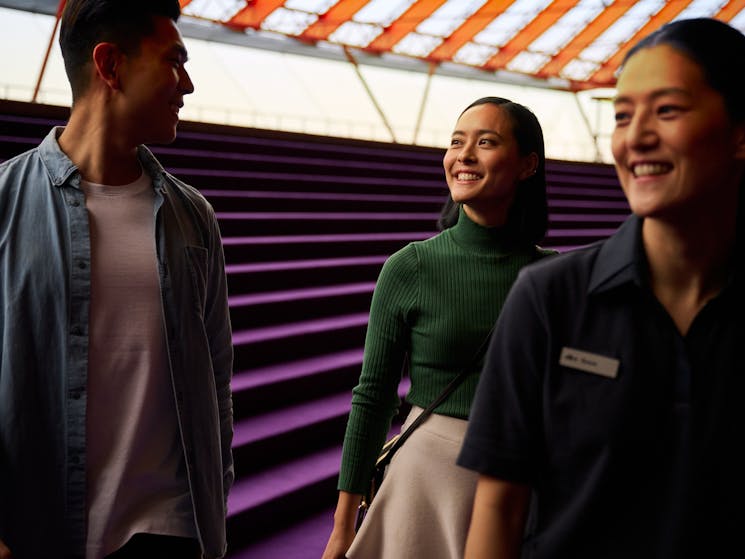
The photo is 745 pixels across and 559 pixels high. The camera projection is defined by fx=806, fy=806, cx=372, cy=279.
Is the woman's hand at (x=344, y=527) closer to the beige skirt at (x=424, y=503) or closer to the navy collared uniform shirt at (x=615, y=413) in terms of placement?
the beige skirt at (x=424, y=503)

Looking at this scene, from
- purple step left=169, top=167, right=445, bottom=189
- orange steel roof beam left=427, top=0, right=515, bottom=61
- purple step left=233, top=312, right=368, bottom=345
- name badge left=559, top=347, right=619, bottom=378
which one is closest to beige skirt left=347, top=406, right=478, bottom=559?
name badge left=559, top=347, right=619, bottom=378

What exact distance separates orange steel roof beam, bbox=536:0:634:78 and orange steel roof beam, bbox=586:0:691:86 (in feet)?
2.35

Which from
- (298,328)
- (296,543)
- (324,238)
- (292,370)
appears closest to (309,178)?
(324,238)

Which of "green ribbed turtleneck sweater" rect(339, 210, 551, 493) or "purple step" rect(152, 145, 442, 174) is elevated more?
"purple step" rect(152, 145, 442, 174)

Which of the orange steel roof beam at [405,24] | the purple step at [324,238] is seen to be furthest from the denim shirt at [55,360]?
the orange steel roof beam at [405,24]

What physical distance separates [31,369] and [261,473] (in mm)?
2363

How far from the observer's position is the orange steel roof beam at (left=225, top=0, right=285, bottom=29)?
1428 centimetres

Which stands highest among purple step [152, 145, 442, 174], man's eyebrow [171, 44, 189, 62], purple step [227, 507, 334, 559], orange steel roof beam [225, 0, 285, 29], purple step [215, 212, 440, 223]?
orange steel roof beam [225, 0, 285, 29]

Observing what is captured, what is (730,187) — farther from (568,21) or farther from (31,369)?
(568,21)

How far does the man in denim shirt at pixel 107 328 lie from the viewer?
4.84 ft

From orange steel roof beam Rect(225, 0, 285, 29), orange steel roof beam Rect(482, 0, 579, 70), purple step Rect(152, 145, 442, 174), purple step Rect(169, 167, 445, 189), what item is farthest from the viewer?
orange steel roof beam Rect(482, 0, 579, 70)

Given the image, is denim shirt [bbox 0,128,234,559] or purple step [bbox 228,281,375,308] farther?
purple step [bbox 228,281,375,308]

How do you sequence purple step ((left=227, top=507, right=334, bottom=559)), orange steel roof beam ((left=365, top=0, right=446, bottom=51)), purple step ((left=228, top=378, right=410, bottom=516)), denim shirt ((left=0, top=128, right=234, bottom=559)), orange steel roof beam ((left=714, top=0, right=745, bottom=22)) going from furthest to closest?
1. orange steel roof beam ((left=714, top=0, right=745, bottom=22))
2. orange steel roof beam ((left=365, top=0, right=446, bottom=51))
3. purple step ((left=228, top=378, right=410, bottom=516))
4. purple step ((left=227, top=507, right=334, bottom=559))
5. denim shirt ((left=0, top=128, right=234, bottom=559))

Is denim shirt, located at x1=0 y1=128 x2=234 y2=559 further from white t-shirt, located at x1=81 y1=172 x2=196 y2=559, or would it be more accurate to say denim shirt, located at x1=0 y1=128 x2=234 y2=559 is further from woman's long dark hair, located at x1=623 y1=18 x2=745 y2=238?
woman's long dark hair, located at x1=623 y1=18 x2=745 y2=238
